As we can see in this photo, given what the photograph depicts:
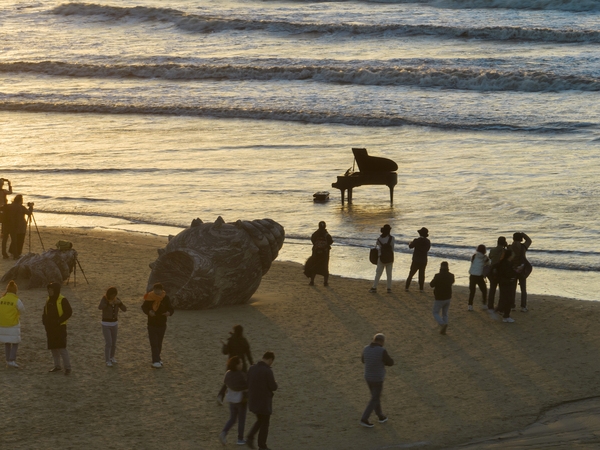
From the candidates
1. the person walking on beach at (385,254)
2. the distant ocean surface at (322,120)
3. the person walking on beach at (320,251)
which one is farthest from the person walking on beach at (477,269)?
the person walking on beach at (320,251)

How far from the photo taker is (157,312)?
42.0 feet

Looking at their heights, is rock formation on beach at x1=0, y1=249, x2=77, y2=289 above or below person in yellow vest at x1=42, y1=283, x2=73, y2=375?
below

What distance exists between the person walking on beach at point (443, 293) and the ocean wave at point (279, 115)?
22025 mm

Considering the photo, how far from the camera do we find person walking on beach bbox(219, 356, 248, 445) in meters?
10.5

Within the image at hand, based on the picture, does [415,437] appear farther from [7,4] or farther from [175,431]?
[7,4]

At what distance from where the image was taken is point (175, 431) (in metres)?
11.0

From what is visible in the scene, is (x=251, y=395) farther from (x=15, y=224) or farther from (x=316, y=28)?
(x=316, y=28)

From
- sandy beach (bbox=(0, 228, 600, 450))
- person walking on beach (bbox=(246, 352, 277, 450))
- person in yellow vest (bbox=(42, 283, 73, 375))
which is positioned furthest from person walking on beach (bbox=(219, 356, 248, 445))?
person in yellow vest (bbox=(42, 283, 73, 375))

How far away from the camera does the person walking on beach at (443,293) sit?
48.3 ft

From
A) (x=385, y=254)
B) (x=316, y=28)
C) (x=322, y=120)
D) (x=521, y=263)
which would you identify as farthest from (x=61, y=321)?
(x=316, y=28)

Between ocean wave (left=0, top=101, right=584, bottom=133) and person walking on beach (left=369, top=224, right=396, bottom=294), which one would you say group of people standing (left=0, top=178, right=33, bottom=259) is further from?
ocean wave (left=0, top=101, right=584, bottom=133)

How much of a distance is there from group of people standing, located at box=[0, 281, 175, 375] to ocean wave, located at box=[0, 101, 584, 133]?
83.0 ft

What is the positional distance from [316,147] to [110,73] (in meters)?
25.1

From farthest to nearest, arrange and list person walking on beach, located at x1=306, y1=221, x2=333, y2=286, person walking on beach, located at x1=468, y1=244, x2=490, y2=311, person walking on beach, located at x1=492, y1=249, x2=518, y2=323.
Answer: person walking on beach, located at x1=306, y1=221, x2=333, y2=286 → person walking on beach, located at x1=468, y1=244, x2=490, y2=311 → person walking on beach, located at x1=492, y1=249, x2=518, y2=323
